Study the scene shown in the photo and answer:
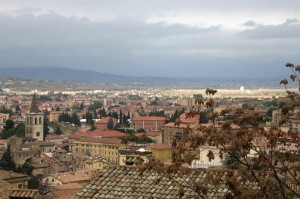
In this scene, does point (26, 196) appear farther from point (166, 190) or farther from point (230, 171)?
point (230, 171)

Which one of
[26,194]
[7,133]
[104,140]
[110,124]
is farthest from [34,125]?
[26,194]

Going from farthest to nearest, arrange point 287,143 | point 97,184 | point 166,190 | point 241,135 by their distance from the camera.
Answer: point 97,184 → point 166,190 → point 287,143 → point 241,135

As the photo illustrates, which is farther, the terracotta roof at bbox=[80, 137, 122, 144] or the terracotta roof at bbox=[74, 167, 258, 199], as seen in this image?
the terracotta roof at bbox=[80, 137, 122, 144]

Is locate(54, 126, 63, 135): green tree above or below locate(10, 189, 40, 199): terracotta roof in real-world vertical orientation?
below

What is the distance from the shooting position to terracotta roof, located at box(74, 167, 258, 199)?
832cm

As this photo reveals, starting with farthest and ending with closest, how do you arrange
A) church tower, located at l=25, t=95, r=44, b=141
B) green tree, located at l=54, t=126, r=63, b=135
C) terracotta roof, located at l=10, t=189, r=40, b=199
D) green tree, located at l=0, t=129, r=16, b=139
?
green tree, located at l=54, t=126, r=63, b=135 < church tower, located at l=25, t=95, r=44, b=141 < green tree, located at l=0, t=129, r=16, b=139 < terracotta roof, located at l=10, t=189, r=40, b=199

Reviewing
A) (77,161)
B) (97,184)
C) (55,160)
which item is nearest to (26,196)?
(97,184)

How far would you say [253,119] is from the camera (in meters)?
6.86

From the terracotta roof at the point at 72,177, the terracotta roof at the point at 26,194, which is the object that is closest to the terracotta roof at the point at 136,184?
the terracotta roof at the point at 26,194

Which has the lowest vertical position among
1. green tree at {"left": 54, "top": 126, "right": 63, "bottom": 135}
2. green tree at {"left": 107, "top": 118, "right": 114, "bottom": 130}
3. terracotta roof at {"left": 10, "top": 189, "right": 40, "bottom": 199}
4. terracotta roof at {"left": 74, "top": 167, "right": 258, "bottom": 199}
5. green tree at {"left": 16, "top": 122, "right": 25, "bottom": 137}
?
green tree at {"left": 54, "top": 126, "right": 63, "bottom": 135}

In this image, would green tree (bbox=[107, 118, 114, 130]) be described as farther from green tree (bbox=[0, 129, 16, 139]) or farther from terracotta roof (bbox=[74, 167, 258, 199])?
terracotta roof (bbox=[74, 167, 258, 199])

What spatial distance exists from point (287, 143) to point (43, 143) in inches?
2218

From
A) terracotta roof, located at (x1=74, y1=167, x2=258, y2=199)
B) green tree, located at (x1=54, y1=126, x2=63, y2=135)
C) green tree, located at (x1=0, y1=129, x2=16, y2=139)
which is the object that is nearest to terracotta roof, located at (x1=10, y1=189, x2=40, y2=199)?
terracotta roof, located at (x1=74, y1=167, x2=258, y2=199)

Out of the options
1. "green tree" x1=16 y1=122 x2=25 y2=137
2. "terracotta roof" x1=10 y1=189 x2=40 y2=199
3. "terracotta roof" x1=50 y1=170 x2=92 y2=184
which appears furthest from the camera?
"green tree" x1=16 y1=122 x2=25 y2=137
